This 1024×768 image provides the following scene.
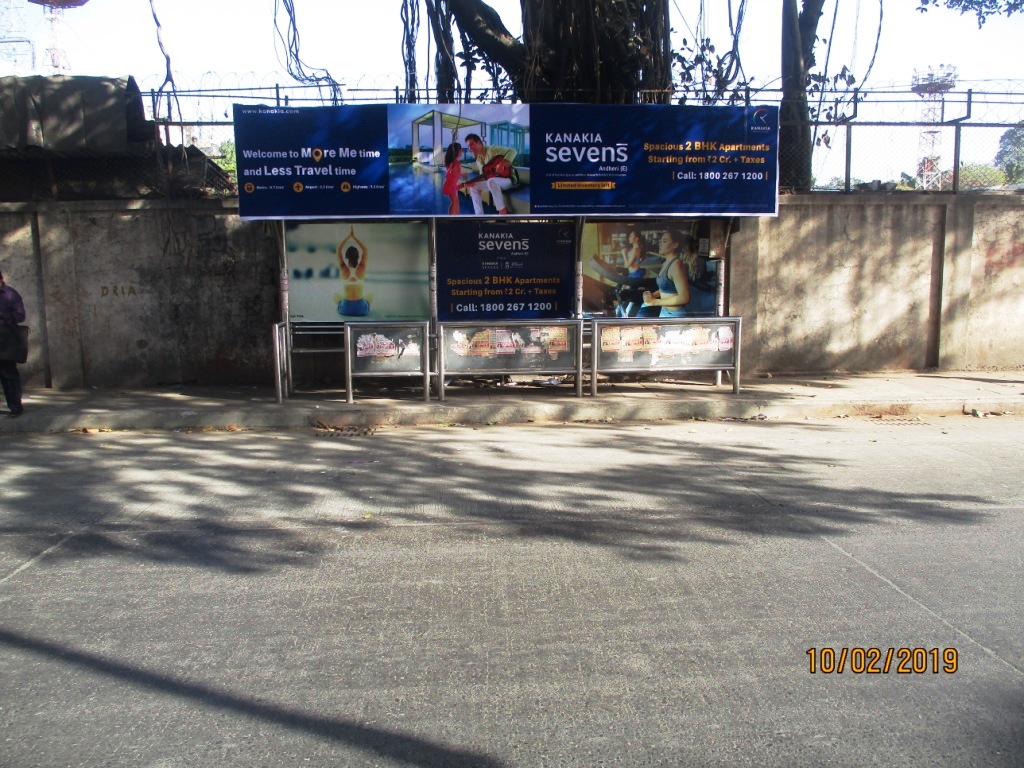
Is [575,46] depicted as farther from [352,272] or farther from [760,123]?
[352,272]

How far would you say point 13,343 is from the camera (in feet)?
30.5

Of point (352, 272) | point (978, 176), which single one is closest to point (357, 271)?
point (352, 272)

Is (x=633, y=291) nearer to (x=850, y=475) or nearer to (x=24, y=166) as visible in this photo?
(x=850, y=475)

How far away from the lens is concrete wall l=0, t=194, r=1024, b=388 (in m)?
11.5

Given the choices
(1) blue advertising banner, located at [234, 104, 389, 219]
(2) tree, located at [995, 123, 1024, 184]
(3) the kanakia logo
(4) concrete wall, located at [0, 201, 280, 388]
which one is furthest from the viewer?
(2) tree, located at [995, 123, 1024, 184]

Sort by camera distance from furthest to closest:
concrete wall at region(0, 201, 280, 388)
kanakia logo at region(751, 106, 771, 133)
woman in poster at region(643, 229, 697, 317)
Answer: woman in poster at region(643, 229, 697, 317)
concrete wall at region(0, 201, 280, 388)
kanakia logo at region(751, 106, 771, 133)

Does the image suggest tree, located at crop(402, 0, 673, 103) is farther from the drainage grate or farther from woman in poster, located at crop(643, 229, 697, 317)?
the drainage grate

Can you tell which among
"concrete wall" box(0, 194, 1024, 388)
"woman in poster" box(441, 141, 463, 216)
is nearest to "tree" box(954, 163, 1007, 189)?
"concrete wall" box(0, 194, 1024, 388)

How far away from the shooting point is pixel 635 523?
18.8 ft

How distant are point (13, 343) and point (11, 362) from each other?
9.6 inches

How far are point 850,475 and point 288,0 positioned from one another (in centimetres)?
1151

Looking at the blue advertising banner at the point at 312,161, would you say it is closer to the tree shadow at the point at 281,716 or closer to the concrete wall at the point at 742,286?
the concrete wall at the point at 742,286
